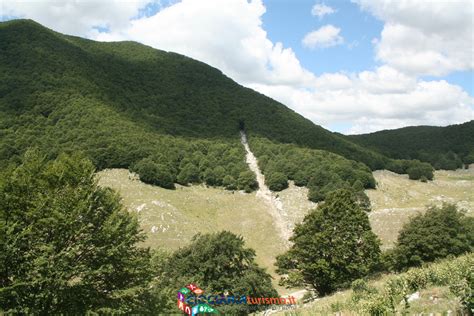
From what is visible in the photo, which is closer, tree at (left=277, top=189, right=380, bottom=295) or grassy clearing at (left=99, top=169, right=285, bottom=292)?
tree at (left=277, top=189, right=380, bottom=295)

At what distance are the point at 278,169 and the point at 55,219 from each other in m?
76.6

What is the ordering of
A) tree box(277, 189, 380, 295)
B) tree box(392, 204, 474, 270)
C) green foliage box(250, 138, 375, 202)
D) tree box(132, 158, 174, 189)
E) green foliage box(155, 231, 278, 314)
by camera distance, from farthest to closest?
green foliage box(250, 138, 375, 202) → tree box(132, 158, 174, 189) → tree box(392, 204, 474, 270) → tree box(277, 189, 380, 295) → green foliage box(155, 231, 278, 314)

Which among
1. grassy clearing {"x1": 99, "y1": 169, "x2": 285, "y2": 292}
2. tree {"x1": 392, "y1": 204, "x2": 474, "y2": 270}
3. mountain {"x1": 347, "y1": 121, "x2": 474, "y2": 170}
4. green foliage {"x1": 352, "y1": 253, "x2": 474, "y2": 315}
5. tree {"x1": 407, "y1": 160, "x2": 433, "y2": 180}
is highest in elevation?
mountain {"x1": 347, "y1": 121, "x2": 474, "y2": 170}

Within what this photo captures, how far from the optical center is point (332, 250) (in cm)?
2950

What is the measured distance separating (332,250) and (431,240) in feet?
33.7

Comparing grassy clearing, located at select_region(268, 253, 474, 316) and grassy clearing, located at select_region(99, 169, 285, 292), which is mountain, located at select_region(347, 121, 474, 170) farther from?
grassy clearing, located at select_region(268, 253, 474, 316)

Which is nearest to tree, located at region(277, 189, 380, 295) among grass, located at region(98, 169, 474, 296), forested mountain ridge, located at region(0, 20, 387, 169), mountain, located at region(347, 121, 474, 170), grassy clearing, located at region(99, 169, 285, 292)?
grass, located at region(98, 169, 474, 296)

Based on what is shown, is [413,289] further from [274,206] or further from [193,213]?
[274,206]

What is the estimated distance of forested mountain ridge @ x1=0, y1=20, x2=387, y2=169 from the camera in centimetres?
8706

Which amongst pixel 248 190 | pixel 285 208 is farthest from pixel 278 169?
pixel 285 208

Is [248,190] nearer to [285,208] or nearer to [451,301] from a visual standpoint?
[285,208]

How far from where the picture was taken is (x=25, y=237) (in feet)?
47.1

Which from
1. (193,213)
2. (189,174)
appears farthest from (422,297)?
(189,174)

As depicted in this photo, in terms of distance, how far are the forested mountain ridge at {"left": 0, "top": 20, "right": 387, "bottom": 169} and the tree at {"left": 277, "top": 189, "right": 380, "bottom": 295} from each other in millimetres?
56797
